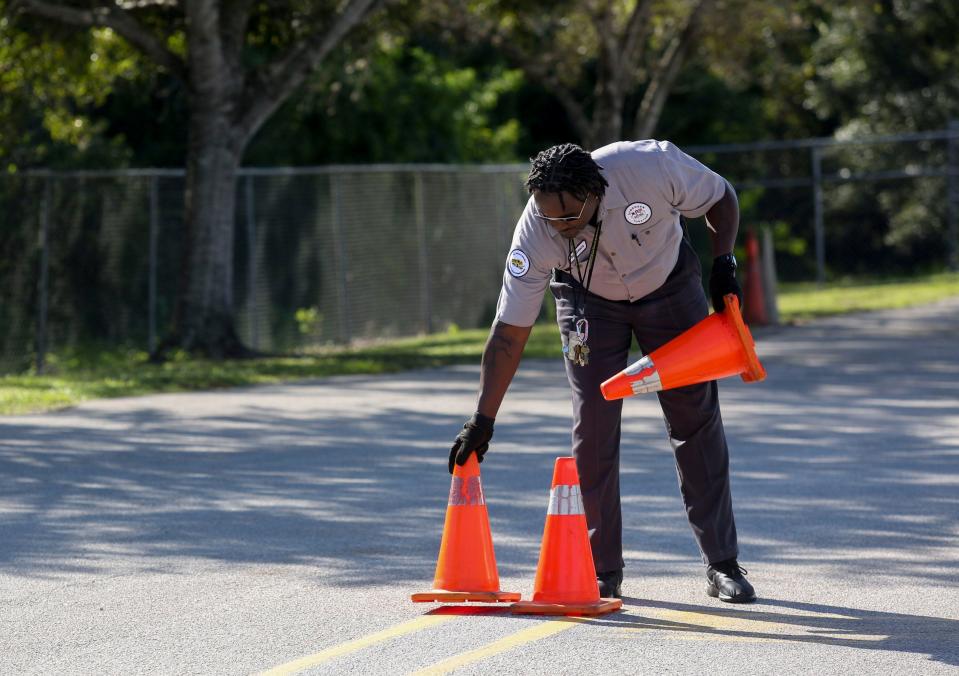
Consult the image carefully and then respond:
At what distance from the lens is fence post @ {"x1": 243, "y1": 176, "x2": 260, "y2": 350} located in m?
18.5

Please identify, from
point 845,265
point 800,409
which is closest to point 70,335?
point 800,409

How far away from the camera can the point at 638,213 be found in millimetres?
5582

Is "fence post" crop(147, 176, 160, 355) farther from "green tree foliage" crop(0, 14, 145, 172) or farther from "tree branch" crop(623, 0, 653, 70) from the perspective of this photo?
"tree branch" crop(623, 0, 653, 70)

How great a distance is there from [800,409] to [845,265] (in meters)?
20.3

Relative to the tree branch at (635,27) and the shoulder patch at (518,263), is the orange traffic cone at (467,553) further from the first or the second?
the tree branch at (635,27)

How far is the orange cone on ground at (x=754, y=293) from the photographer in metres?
19.4

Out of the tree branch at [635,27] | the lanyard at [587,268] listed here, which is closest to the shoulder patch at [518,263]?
the lanyard at [587,268]

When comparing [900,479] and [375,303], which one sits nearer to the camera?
[900,479]

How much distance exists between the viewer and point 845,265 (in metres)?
31.5

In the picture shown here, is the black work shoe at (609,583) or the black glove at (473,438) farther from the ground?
the black glove at (473,438)

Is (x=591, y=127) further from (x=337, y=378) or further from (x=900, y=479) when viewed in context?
(x=900, y=479)

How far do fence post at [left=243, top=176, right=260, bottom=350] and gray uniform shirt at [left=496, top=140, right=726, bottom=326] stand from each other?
42.9 ft

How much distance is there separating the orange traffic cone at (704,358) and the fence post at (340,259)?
14021 mm

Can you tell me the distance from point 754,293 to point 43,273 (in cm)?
850
